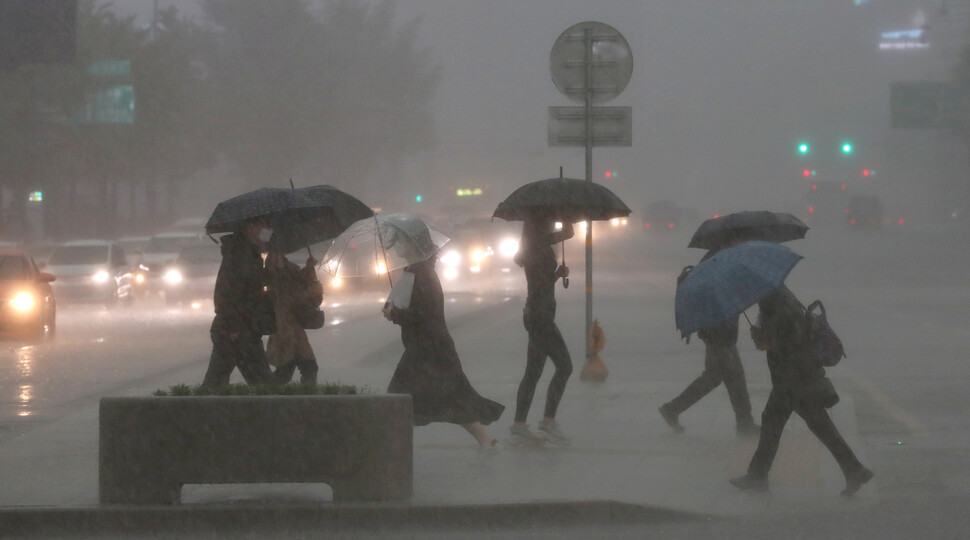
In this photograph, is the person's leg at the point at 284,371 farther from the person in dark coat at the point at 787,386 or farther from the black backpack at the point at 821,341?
the black backpack at the point at 821,341

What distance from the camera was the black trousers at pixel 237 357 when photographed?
30.0ft

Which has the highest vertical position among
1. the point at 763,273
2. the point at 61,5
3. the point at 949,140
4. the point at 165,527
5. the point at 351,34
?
the point at 351,34

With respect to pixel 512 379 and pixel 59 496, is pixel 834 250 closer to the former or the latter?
pixel 512 379

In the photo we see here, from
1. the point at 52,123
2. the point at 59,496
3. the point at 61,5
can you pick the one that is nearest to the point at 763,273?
the point at 59,496

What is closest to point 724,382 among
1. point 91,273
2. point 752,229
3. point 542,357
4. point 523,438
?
point 752,229

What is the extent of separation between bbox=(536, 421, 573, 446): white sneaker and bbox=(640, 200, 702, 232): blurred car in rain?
90116 mm

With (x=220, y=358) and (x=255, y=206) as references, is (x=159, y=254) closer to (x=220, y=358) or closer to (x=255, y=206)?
(x=220, y=358)

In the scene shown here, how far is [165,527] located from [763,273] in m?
3.77

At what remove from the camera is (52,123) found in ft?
150

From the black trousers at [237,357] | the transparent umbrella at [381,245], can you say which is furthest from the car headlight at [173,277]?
the transparent umbrella at [381,245]

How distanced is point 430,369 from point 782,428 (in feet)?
7.78

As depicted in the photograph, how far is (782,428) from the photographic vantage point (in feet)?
27.0

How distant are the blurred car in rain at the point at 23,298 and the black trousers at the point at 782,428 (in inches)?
579

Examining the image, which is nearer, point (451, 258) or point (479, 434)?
point (479, 434)
